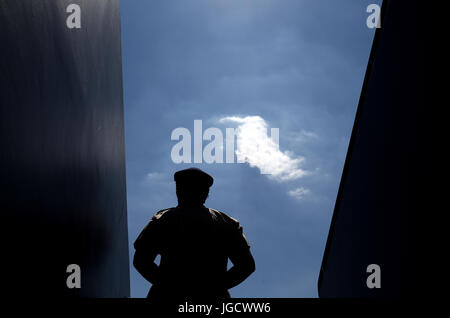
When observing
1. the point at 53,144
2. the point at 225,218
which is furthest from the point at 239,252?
the point at 53,144

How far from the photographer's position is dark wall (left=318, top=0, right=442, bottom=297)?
90.6 inches

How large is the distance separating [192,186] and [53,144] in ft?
3.57

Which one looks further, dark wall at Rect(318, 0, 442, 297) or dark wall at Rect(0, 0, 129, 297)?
dark wall at Rect(318, 0, 442, 297)

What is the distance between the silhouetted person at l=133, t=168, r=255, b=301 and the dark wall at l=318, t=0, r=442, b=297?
130cm

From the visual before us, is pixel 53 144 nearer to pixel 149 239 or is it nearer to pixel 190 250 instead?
pixel 149 239

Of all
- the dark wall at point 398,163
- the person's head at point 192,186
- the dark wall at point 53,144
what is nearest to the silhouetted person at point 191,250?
the person's head at point 192,186

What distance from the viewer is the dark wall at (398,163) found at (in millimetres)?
2301

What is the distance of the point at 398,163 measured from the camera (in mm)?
2916

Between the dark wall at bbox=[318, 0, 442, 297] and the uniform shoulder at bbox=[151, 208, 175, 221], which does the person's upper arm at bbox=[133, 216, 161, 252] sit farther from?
the dark wall at bbox=[318, 0, 442, 297]

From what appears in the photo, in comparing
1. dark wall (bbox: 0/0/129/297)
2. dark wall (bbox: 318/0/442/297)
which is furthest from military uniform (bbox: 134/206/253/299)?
dark wall (bbox: 318/0/442/297)

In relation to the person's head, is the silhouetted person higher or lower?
lower

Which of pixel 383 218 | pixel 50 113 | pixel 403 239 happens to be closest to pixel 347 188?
pixel 383 218

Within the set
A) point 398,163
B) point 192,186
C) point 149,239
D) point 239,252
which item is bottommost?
point 239,252

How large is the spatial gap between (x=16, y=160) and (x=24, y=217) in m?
0.36
